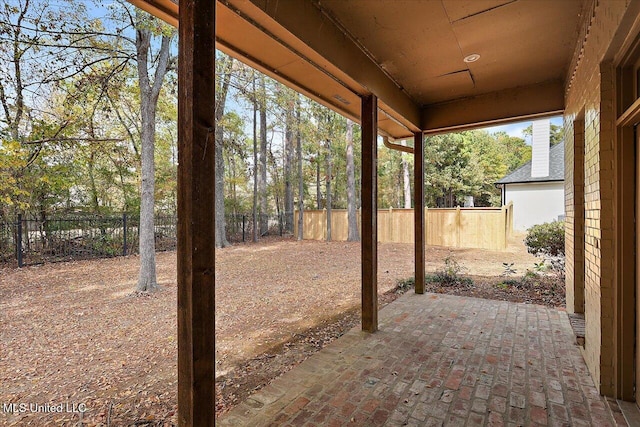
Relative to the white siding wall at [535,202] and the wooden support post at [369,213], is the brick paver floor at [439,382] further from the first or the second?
the white siding wall at [535,202]

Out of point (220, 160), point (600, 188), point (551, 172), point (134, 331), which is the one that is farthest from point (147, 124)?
point (551, 172)

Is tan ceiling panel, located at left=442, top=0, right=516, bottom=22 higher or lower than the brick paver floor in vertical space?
higher

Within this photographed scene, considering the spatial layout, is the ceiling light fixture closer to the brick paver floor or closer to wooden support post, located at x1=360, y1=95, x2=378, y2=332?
wooden support post, located at x1=360, y1=95, x2=378, y2=332

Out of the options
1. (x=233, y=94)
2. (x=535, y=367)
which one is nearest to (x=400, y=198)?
(x=233, y=94)

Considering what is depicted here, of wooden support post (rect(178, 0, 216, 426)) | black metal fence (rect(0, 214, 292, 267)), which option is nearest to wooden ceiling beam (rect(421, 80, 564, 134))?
wooden support post (rect(178, 0, 216, 426))

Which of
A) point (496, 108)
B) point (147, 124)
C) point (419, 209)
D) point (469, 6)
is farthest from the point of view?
point (147, 124)

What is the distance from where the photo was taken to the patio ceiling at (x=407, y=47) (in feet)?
6.86

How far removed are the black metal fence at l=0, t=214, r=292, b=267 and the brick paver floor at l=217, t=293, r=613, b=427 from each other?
839 centimetres

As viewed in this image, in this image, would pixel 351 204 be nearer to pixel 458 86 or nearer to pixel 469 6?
pixel 458 86

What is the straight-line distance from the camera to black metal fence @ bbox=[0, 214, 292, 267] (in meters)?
7.30

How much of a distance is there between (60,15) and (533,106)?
295 inches

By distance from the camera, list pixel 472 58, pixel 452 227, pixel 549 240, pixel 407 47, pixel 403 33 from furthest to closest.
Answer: pixel 452 227
pixel 549 240
pixel 472 58
pixel 407 47
pixel 403 33

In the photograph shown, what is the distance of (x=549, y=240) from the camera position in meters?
5.87

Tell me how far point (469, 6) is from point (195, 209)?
2364mm
